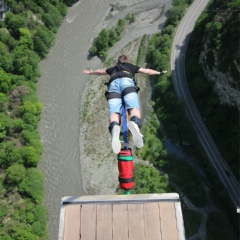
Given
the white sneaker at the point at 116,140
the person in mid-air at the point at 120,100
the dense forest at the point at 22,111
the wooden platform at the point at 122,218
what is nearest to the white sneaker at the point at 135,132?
the person in mid-air at the point at 120,100

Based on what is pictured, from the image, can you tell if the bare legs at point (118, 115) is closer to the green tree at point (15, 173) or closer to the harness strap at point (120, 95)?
the harness strap at point (120, 95)

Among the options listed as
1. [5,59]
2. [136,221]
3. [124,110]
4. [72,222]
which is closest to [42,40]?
[5,59]

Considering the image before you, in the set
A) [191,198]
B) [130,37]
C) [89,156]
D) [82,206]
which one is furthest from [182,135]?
[82,206]

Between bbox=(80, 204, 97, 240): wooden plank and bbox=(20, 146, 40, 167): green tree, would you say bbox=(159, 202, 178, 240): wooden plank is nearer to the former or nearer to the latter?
bbox=(80, 204, 97, 240): wooden plank

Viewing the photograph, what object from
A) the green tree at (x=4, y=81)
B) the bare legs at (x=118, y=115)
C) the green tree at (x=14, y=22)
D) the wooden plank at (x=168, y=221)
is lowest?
the wooden plank at (x=168, y=221)

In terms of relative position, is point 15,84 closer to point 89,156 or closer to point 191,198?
point 89,156

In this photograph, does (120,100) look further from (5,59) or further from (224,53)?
(5,59)
